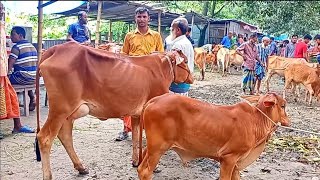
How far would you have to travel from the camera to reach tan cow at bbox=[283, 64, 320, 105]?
10.2 metres

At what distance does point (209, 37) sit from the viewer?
84.8ft

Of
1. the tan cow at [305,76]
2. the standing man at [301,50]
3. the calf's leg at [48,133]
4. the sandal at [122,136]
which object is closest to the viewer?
the calf's leg at [48,133]

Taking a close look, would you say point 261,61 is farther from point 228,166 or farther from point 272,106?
point 228,166

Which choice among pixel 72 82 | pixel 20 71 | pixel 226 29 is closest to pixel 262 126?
pixel 72 82

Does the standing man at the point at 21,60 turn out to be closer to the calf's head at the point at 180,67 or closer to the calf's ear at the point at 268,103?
the calf's head at the point at 180,67

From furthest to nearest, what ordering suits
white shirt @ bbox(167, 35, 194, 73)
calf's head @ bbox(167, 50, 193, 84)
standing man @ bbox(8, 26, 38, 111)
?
1. standing man @ bbox(8, 26, 38, 111)
2. white shirt @ bbox(167, 35, 194, 73)
3. calf's head @ bbox(167, 50, 193, 84)

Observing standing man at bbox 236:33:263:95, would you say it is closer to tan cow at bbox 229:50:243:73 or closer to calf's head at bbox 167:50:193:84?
calf's head at bbox 167:50:193:84

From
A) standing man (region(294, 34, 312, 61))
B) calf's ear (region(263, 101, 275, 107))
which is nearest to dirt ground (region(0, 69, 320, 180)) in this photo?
calf's ear (region(263, 101, 275, 107))

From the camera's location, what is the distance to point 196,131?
358 centimetres

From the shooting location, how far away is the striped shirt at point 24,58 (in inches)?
277

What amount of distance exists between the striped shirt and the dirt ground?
3.01ft

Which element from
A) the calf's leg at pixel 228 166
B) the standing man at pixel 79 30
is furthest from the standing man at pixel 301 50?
the calf's leg at pixel 228 166

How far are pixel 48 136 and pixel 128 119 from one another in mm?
1877

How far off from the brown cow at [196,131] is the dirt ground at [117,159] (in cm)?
95
